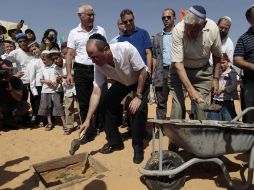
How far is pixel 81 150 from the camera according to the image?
532 centimetres

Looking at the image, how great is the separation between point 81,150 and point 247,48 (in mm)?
2829

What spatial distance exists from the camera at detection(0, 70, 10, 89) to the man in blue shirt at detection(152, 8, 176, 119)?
2.80 meters

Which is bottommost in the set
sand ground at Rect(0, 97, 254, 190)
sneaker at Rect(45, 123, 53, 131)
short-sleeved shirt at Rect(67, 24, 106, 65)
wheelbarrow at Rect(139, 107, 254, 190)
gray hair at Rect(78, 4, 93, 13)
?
sand ground at Rect(0, 97, 254, 190)

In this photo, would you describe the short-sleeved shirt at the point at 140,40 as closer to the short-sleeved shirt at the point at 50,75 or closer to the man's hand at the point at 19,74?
the short-sleeved shirt at the point at 50,75

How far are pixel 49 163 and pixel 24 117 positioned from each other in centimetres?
289

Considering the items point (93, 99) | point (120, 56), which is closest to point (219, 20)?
point (120, 56)

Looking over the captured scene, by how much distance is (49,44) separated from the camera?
7.35 meters

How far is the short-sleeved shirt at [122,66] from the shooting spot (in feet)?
14.2

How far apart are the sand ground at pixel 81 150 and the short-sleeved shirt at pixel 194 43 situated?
139cm

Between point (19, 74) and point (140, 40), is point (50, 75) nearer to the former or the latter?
point (19, 74)

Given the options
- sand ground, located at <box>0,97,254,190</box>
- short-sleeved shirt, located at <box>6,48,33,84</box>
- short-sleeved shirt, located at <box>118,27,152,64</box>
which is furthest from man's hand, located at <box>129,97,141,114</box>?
short-sleeved shirt, located at <box>6,48,33,84</box>

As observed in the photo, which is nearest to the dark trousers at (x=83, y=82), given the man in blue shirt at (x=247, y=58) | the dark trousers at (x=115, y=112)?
the dark trousers at (x=115, y=112)

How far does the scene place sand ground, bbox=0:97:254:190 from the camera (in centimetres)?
392

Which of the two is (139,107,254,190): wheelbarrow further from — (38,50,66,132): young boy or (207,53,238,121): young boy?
(38,50,66,132): young boy
